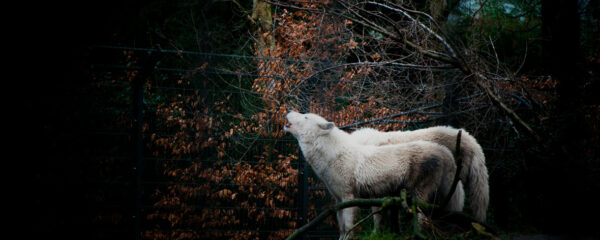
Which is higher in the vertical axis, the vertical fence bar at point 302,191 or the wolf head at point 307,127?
the wolf head at point 307,127

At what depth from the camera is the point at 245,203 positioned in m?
6.04

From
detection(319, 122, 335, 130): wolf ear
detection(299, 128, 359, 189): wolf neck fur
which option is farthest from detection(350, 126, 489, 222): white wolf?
detection(319, 122, 335, 130): wolf ear

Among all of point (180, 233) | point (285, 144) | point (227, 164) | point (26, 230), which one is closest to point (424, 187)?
point (285, 144)

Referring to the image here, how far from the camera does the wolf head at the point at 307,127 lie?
16.8 feet

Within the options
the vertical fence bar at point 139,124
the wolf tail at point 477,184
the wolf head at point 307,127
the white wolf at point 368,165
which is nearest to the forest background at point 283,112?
the vertical fence bar at point 139,124

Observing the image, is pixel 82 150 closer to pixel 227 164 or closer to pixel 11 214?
pixel 11 214

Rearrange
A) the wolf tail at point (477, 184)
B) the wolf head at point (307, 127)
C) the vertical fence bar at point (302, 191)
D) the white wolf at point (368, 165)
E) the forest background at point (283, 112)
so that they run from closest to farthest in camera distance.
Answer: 1. the white wolf at point (368, 165)
2. the forest background at point (283, 112)
3. the wolf tail at point (477, 184)
4. the wolf head at point (307, 127)
5. the vertical fence bar at point (302, 191)

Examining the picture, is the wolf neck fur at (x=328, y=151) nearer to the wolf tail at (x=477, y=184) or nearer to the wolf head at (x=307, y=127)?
the wolf head at (x=307, y=127)

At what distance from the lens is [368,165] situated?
16.0ft

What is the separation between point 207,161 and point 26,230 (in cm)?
471

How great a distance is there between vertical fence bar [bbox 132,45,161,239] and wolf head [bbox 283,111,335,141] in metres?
1.91

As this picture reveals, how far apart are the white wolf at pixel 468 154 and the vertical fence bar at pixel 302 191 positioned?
963 mm

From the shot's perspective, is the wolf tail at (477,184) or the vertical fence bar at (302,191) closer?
the wolf tail at (477,184)

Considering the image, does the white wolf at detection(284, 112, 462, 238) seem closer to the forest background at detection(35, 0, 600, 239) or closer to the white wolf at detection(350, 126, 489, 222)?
the white wolf at detection(350, 126, 489, 222)
